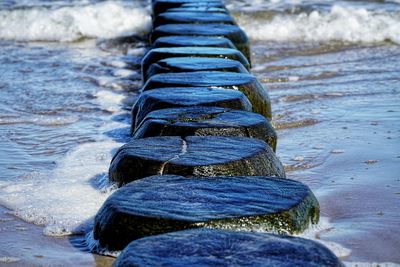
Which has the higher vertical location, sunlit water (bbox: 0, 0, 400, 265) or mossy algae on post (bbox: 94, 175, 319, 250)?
mossy algae on post (bbox: 94, 175, 319, 250)

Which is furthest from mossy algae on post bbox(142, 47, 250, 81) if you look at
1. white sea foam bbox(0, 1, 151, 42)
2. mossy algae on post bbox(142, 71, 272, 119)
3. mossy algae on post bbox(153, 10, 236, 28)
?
white sea foam bbox(0, 1, 151, 42)

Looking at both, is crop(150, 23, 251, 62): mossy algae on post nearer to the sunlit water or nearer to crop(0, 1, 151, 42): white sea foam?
the sunlit water

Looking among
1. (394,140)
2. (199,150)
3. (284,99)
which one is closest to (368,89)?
(284,99)

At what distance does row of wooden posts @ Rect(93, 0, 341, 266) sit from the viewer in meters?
2.37

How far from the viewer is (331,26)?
35.0ft

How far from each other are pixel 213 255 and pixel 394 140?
2.99m

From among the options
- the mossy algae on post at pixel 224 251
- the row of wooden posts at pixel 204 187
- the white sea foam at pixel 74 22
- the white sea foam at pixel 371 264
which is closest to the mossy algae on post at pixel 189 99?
the row of wooden posts at pixel 204 187

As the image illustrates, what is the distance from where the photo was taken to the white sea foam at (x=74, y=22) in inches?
430

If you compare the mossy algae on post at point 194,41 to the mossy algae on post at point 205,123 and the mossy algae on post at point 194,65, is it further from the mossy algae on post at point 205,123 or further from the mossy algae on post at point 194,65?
the mossy algae on post at point 205,123

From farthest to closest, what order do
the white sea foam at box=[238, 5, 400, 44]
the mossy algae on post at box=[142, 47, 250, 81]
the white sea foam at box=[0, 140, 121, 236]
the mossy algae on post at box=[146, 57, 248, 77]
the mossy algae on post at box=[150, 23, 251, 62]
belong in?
the white sea foam at box=[238, 5, 400, 44], the mossy algae on post at box=[150, 23, 251, 62], the mossy algae on post at box=[142, 47, 250, 81], the mossy algae on post at box=[146, 57, 248, 77], the white sea foam at box=[0, 140, 121, 236]

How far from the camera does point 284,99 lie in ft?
21.5

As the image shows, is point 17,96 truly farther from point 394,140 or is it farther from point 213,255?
point 213,255

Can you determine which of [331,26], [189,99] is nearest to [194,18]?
[189,99]

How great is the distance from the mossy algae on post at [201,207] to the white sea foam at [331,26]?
6.94 metres
